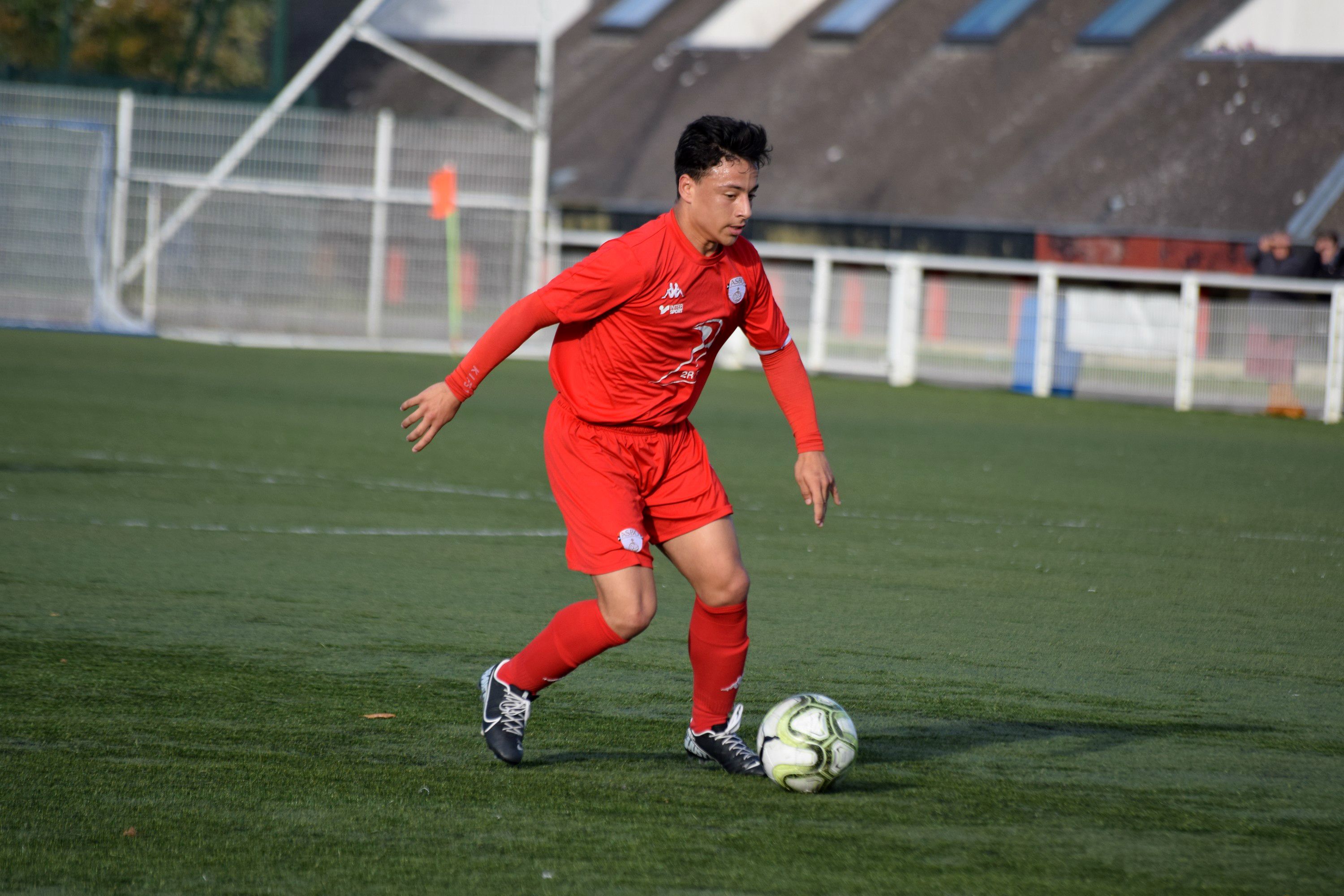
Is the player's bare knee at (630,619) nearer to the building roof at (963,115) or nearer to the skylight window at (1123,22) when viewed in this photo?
the building roof at (963,115)

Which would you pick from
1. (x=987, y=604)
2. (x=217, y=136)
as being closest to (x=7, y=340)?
(x=217, y=136)

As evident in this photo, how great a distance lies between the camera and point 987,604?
708cm

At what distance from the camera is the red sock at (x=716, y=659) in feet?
15.1

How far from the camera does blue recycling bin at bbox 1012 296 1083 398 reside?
1897 cm

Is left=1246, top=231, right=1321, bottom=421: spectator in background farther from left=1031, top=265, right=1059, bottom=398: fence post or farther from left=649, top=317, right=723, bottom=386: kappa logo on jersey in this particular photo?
left=649, top=317, right=723, bottom=386: kappa logo on jersey

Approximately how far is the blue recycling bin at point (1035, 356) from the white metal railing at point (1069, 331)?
0.02m

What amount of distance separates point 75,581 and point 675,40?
1061 inches

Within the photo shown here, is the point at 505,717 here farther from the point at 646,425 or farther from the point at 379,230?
the point at 379,230

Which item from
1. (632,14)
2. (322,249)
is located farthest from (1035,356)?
(632,14)

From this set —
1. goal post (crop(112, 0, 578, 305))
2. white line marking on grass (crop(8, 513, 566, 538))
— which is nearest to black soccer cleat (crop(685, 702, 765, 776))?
white line marking on grass (crop(8, 513, 566, 538))

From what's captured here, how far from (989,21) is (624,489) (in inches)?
1019

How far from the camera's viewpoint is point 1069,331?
747 inches

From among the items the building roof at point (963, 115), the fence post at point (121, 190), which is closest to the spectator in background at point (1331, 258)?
the building roof at point (963, 115)

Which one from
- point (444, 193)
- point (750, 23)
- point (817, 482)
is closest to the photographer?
point (817, 482)
